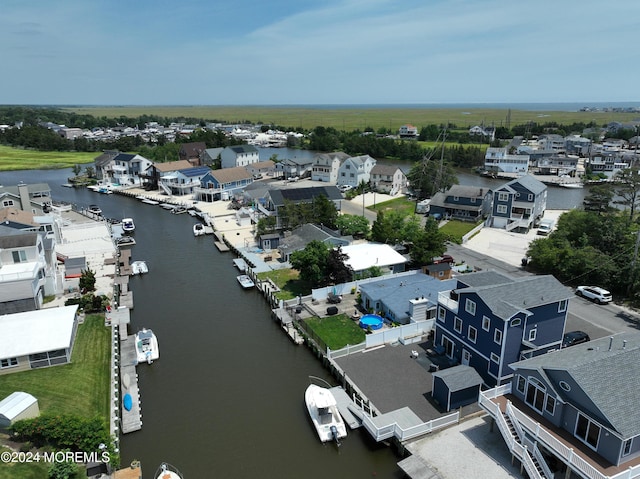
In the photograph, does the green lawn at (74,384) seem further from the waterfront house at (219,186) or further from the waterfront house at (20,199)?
the waterfront house at (219,186)

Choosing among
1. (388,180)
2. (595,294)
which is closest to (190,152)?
(388,180)

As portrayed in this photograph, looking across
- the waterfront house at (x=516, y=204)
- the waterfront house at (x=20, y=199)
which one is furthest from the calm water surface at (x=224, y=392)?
the waterfront house at (x=516, y=204)

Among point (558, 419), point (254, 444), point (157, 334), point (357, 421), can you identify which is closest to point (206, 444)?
point (254, 444)

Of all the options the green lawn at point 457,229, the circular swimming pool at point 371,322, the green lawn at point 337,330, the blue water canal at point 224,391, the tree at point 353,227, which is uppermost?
the tree at point 353,227

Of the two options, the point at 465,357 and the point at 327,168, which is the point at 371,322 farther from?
the point at 327,168

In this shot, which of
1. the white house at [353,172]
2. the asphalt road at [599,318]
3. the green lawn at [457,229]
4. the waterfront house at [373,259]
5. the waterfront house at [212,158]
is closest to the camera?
the asphalt road at [599,318]

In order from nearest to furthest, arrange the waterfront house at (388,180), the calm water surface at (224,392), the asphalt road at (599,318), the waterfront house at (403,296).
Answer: the calm water surface at (224,392), the asphalt road at (599,318), the waterfront house at (403,296), the waterfront house at (388,180)
